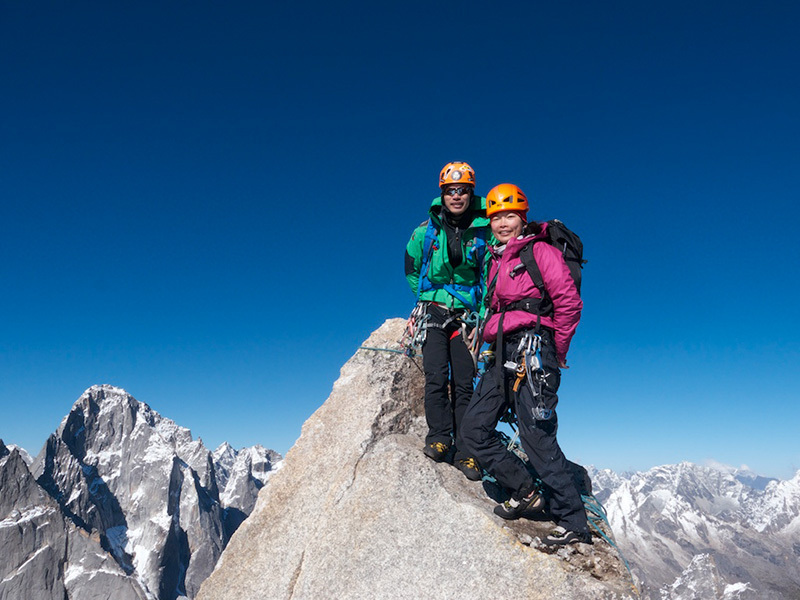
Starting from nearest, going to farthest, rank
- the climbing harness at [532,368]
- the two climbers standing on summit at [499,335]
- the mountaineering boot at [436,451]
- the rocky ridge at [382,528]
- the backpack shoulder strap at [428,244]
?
1. the rocky ridge at [382,528]
2. the climbing harness at [532,368]
3. the two climbers standing on summit at [499,335]
4. the mountaineering boot at [436,451]
5. the backpack shoulder strap at [428,244]

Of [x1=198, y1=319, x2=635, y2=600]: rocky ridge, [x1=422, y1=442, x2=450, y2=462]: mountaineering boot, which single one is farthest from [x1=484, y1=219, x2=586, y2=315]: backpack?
[x1=198, y1=319, x2=635, y2=600]: rocky ridge

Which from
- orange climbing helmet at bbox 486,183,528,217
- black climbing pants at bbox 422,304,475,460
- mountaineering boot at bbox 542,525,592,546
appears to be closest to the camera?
mountaineering boot at bbox 542,525,592,546

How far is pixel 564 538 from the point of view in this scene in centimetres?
676

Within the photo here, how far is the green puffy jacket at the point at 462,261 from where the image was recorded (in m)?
8.79

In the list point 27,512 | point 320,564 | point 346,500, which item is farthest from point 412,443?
point 27,512

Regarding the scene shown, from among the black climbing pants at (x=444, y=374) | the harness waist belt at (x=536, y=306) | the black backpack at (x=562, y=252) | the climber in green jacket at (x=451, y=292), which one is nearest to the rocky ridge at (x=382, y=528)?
the black climbing pants at (x=444, y=374)

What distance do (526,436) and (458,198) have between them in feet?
13.1

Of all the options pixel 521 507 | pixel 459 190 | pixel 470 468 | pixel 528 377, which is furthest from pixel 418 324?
pixel 521 507

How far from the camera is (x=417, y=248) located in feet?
30.5

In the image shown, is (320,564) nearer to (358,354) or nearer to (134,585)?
(358,354)

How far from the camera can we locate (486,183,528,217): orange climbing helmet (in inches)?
305

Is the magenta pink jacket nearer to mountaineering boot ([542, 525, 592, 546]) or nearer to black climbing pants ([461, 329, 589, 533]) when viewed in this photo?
black climbing pants ([461, 329, 589, 533])

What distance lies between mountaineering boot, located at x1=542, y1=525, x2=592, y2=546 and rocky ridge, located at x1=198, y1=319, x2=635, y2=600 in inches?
4.8

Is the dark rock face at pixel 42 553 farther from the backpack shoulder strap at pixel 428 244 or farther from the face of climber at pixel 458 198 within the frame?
the face of climber at pixel 458 198
